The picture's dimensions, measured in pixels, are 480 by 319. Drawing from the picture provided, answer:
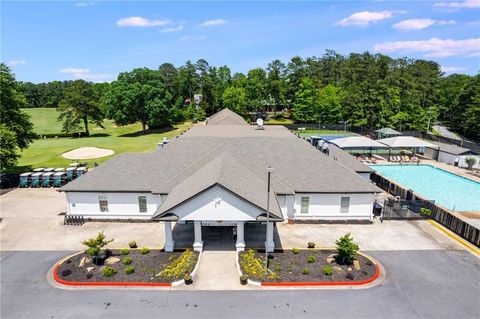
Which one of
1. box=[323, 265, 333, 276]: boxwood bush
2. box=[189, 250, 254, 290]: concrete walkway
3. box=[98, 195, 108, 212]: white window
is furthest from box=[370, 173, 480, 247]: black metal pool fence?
box=[98, 195, 108, 212]: white window

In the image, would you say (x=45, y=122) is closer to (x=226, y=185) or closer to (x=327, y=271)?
(x=226, y=185)

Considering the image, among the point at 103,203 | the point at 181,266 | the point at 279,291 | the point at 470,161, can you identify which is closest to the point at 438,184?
the point at 470,161

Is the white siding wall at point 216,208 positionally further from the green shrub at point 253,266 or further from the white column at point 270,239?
the green shrub at point 253,266

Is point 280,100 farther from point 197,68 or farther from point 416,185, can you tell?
point 416,185

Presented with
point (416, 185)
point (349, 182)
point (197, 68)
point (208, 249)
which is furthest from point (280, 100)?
point (208, 249)

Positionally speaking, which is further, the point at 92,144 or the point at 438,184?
the point at 92,144

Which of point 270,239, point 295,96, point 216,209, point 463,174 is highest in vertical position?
point 295,96
